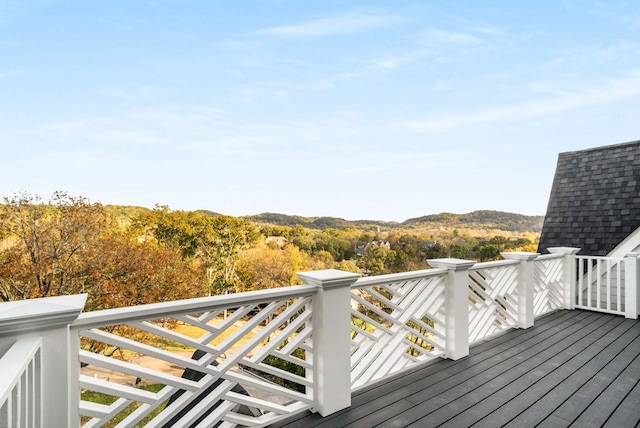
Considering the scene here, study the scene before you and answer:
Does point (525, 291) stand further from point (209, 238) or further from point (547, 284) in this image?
point (209, 238)

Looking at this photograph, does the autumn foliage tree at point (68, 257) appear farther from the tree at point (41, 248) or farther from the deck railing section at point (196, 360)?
the deck railing section at point (196, 360)

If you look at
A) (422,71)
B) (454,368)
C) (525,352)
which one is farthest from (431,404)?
(422,71)

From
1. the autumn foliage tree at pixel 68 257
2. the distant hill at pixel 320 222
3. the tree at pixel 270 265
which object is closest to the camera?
the autumn foliage tree at pixel 68 257

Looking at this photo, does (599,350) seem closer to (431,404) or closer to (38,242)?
(431,404)

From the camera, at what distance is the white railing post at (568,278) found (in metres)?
5.23

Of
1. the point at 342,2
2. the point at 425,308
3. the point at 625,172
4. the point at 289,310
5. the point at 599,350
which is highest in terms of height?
the point at 342,2

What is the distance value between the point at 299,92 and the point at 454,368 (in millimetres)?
20309

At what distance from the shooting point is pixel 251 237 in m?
22.8

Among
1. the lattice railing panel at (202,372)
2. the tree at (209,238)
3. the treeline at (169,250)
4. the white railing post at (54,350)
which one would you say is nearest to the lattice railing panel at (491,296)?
the lattice railing panel at (202,372)

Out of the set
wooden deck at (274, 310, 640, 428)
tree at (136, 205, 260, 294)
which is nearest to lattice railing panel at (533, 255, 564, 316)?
wooden deck at (274, 310, 640, 428)

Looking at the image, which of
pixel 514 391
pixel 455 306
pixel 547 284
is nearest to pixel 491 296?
pixel 455 306

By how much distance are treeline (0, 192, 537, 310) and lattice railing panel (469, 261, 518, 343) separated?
38.4 ft

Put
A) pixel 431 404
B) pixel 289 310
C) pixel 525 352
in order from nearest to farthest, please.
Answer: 1. pixel 289 310
2. pixel 431 404
3. pixel 525 352

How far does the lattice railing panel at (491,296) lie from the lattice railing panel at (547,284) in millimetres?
713
